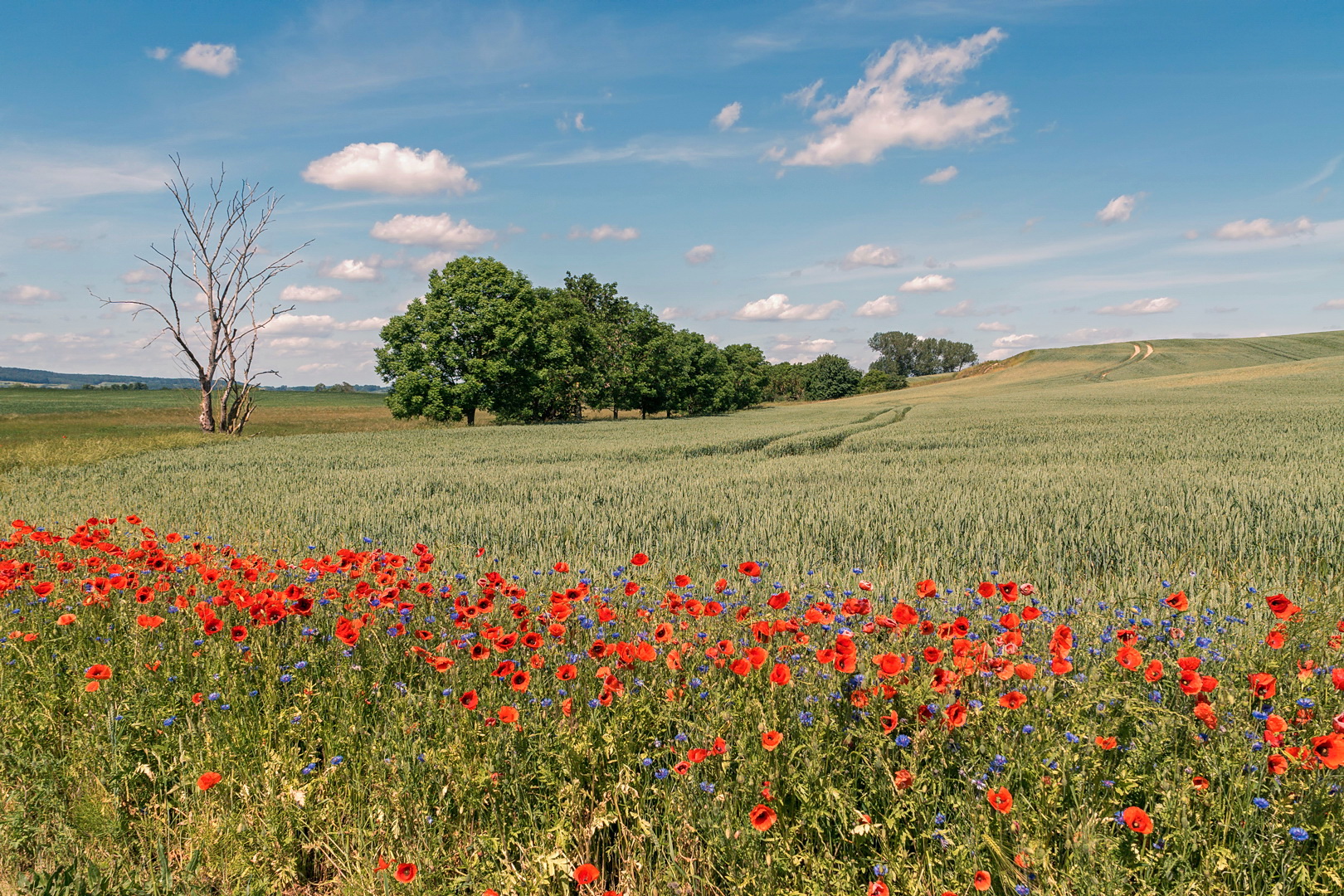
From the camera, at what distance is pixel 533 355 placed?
44.1 m

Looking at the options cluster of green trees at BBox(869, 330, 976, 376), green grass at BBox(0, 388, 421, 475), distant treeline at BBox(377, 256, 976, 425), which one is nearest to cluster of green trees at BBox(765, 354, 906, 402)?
cluster of green trees at BBox(869, 330, 976, 376)

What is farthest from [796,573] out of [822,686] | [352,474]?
[352,474]

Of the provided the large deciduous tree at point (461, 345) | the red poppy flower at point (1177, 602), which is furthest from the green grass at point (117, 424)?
the red poppy flower at point (1177, 602)

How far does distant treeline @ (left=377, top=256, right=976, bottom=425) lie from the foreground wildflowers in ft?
126

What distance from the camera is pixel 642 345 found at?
194 feet

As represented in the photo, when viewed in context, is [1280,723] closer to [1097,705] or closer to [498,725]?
[1097,705]

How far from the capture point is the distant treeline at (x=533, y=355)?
4053 cm

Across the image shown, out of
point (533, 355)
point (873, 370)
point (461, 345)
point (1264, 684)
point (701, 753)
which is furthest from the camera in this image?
point (873, 370)

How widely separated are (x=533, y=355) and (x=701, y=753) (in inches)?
1710

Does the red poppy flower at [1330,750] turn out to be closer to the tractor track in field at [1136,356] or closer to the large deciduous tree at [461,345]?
the large deciduous tree at [461,345]

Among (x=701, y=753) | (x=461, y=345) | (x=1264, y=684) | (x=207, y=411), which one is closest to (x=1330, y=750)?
(x=1264, y=684)

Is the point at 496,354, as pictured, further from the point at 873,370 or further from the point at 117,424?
the point at 873,370

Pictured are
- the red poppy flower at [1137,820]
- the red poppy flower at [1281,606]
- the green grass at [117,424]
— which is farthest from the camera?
the green grass at [117,424]

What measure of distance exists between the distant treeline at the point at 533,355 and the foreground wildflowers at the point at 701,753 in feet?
126
